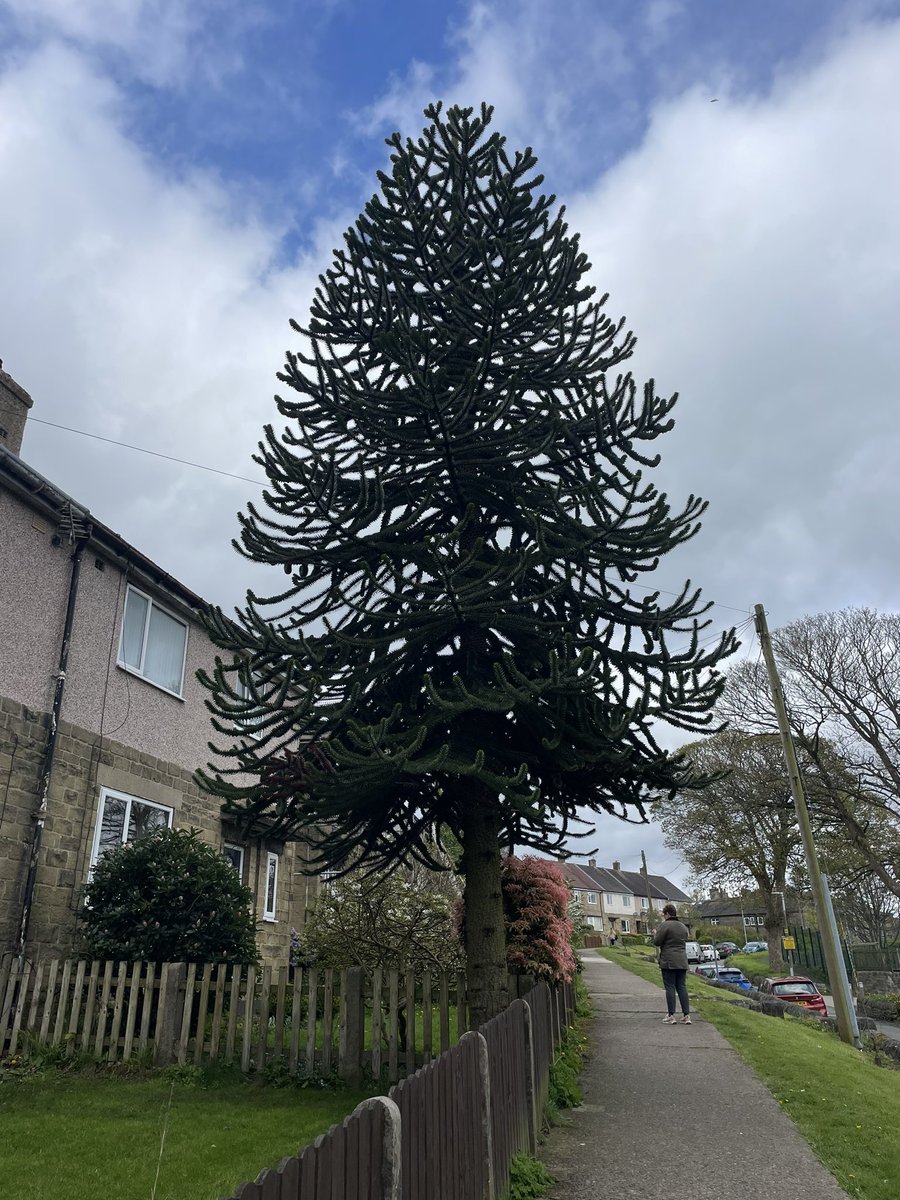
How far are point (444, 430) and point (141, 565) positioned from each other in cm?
705

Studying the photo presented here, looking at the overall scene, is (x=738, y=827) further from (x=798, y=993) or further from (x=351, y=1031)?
(x=351, y=1031)

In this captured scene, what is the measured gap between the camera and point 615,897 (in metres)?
99.9

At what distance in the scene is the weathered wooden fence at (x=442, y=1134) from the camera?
2.63 metres

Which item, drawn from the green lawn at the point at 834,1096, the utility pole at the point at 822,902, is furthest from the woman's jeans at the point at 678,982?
the utility pole at the point at 822,902

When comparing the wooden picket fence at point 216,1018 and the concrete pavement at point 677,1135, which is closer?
the concrete pavement at point 677,1135

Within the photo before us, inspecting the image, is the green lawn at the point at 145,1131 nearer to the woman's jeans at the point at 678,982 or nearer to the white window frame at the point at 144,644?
the white window frame at the point at 144,644

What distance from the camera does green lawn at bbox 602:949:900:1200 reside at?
6488 mm

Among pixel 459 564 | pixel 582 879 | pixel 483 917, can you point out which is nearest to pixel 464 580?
pixel 459 564

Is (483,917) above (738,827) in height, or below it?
below

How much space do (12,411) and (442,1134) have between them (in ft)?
40.8

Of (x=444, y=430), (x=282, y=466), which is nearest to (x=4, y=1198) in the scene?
(x=282, y=466)

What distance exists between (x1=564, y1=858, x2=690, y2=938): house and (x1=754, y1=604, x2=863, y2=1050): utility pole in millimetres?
71043

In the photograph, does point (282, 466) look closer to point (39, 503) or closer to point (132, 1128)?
point (39, 503)

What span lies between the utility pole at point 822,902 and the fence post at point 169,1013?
12099 millimetres
